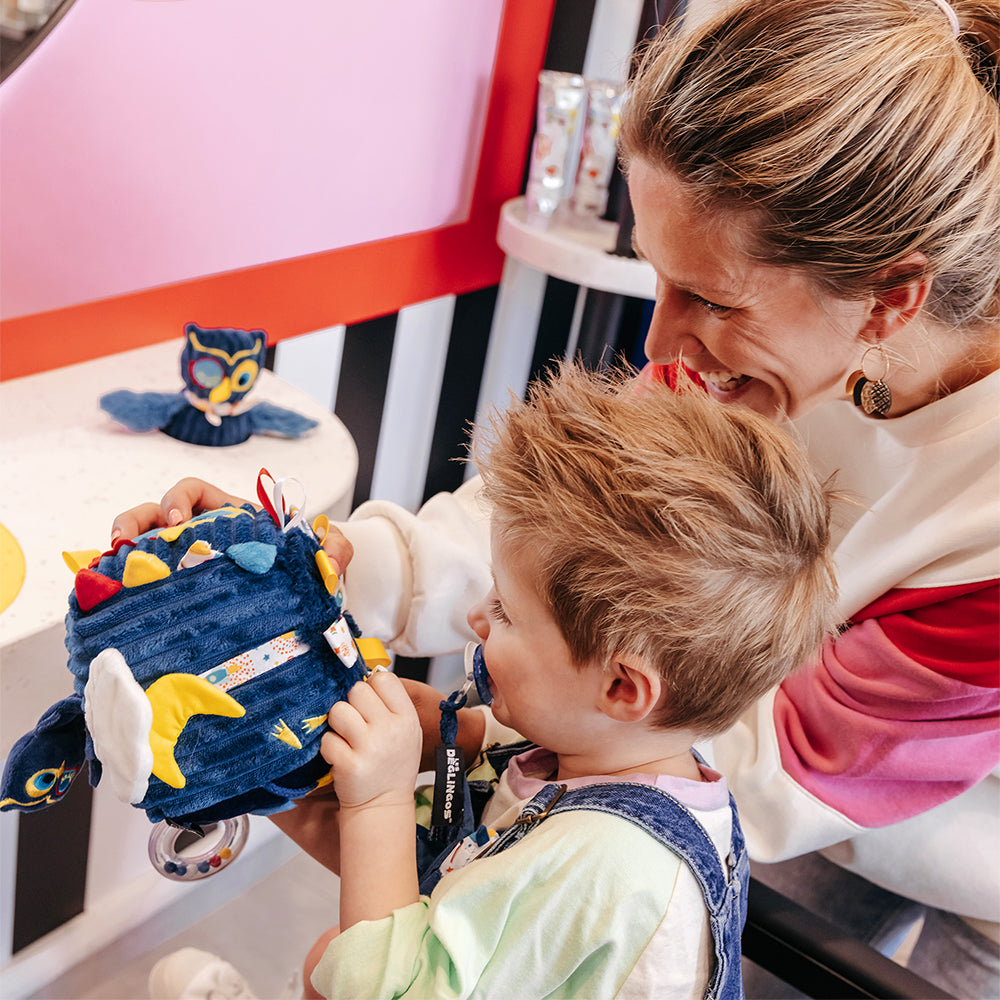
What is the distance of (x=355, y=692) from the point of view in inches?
28.4

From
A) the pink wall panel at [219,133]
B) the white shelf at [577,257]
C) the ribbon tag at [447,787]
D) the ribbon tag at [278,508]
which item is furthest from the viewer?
the white shelf at [577,257]

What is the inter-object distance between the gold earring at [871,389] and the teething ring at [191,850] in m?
0.67

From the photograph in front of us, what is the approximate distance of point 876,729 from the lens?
965mm

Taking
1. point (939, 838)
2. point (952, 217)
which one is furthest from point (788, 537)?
point (939, 838)

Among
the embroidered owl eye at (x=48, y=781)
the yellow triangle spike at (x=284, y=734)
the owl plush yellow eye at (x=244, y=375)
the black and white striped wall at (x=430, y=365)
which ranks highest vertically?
the owl plush yellow eye at (x=244, y=375)

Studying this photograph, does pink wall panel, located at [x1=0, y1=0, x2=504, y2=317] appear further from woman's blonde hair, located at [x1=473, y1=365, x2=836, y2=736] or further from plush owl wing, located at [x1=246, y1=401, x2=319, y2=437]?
woman's blonde hair, located at [x1=473, y1=365, x2=836, y2=736]

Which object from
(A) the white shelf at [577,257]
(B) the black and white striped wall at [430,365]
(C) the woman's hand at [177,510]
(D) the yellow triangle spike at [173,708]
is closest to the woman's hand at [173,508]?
(C) the woman's hand at [177,510]

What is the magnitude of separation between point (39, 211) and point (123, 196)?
3.7 inches

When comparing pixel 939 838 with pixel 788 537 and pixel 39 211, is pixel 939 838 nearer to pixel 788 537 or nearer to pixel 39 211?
pixel 788 537

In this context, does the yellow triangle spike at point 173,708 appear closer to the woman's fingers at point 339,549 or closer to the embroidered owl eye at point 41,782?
the embroidered owl eye at point 41,782

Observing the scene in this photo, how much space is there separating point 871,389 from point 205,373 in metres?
0.64

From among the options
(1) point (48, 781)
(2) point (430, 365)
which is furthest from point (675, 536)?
(2) point (430, 365)

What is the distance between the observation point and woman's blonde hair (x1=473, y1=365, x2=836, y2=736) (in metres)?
0.72

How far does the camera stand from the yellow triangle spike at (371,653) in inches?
30.5
